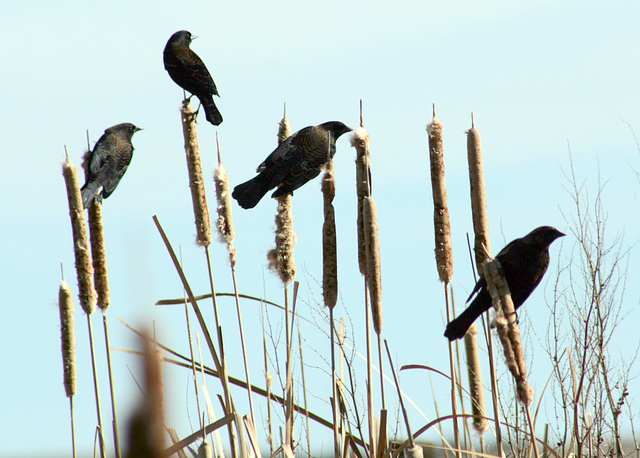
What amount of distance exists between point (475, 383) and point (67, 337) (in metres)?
1.36

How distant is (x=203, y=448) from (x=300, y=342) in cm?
73

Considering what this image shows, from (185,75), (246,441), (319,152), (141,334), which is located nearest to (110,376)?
(246,441)

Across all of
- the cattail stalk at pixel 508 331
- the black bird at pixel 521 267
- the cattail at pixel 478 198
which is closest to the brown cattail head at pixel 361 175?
the cattail at pixel 478 198

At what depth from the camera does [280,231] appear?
2652mm

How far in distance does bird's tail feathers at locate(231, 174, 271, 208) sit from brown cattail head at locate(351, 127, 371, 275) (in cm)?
89

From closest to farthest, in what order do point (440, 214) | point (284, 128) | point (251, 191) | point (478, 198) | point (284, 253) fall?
point (478, 198), point (440, 214), point (284, 253), point (284, 128), point (251, 191)

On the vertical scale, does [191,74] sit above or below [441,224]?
above

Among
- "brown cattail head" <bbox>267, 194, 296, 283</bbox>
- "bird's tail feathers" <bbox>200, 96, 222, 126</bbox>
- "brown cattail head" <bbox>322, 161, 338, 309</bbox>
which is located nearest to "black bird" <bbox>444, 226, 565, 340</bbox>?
"brown cattail head" <bbox>322, 161, 338, 309</bbox>

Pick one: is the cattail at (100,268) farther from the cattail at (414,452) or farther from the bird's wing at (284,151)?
the cattail at (414,452)

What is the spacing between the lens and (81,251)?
2400 mm

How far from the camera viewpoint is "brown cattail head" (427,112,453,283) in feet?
7.65

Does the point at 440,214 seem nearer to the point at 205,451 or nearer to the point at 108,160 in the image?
the point at 205,451

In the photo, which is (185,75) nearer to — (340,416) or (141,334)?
(340,416)

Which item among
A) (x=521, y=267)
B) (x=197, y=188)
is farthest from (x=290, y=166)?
(x=521, y=267)
